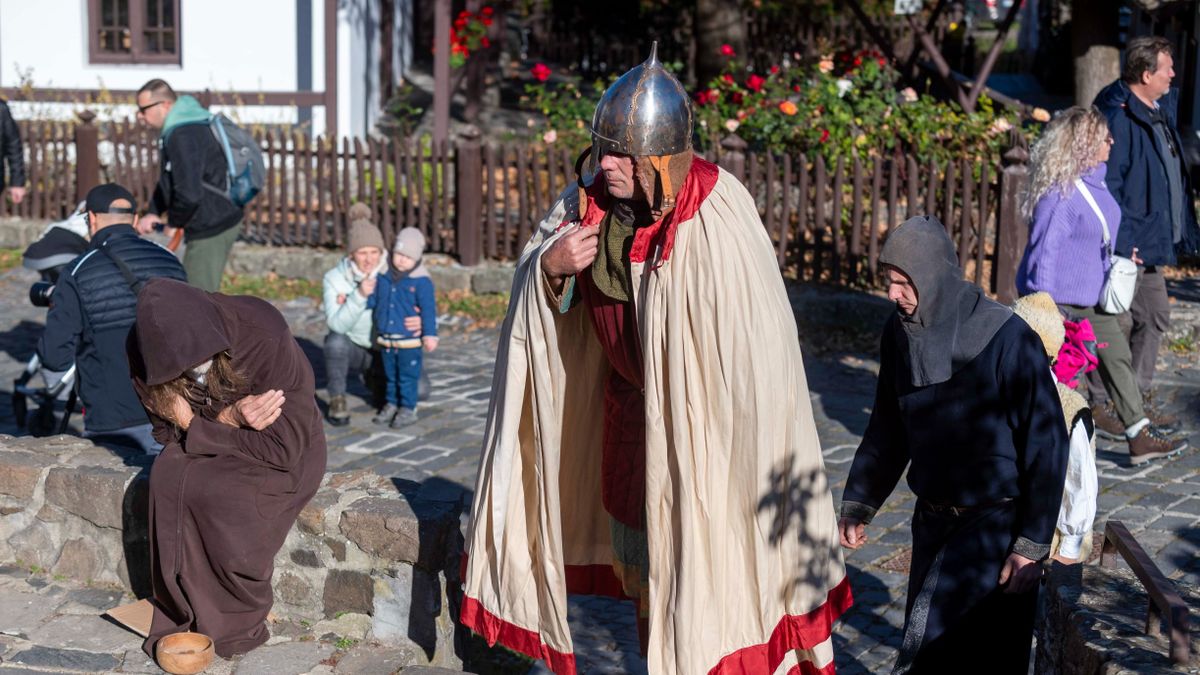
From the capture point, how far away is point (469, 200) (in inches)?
484

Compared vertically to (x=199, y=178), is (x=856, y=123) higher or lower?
higher

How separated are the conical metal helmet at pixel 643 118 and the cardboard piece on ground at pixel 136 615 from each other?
2320mm

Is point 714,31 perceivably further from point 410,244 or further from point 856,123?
point 410,244

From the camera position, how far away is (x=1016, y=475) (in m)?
3.85

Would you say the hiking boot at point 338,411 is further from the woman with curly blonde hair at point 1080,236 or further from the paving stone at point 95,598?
the woman with curly blonde hair at point 1080,236

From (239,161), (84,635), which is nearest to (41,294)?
(239,161)

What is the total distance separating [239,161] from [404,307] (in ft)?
5.29

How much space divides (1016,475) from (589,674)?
181 cm

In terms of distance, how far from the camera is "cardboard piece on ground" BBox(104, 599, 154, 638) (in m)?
4.80

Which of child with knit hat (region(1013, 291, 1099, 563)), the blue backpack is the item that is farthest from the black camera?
child with knit hat (region(1013, 291, 1099, 563))

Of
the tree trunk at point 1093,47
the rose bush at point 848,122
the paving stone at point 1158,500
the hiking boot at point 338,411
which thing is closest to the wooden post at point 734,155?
the rose bush at point 848,122

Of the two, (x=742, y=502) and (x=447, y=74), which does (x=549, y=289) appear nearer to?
(x=742, y=502)

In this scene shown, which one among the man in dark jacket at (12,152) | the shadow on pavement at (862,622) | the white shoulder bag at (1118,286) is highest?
the man in dark jacket at (12,152)

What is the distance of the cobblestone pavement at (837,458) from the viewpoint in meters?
5.32
